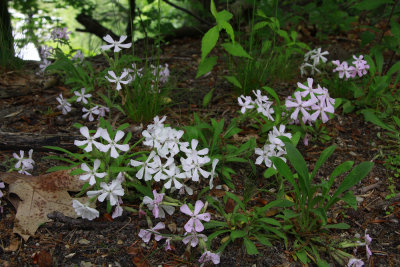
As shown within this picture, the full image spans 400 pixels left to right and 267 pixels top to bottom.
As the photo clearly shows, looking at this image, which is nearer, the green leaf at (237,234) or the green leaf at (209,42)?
the green leaf at (237,234)

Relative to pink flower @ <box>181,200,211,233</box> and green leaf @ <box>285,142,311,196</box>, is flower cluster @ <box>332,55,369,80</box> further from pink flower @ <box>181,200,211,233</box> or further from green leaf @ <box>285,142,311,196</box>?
pink flower @ <box>181,200,211,233</box>

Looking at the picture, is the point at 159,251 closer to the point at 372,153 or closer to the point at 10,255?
the point at 10,255

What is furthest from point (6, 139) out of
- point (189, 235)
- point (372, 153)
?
point (372, 153)

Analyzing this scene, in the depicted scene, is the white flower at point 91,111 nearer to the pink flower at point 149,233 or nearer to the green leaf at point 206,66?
the green leaf at point 206,66

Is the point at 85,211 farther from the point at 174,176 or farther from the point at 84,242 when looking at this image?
the point at 174,176

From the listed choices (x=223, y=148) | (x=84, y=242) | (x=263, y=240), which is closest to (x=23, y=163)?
(x=84, y=242)

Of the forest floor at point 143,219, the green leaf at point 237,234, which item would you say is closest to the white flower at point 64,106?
the forest floor at point 143,219

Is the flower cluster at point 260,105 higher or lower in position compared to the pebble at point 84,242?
higher
